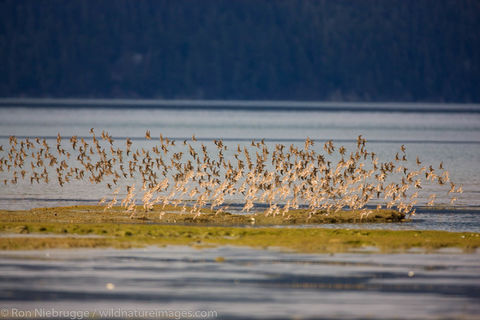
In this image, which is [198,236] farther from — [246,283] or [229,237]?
[246,283]

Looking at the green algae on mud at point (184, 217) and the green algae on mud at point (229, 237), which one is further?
the green algae on mud at point (184, 217)

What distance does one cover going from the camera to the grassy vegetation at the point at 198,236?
28.6 meters

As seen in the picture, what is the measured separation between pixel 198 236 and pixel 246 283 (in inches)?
278

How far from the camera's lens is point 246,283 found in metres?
23.2

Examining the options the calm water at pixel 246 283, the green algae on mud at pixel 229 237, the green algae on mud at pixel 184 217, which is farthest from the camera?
the green algae on mud at pixel 184 217

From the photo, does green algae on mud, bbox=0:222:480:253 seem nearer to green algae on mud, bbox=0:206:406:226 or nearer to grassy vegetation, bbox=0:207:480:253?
grassy vegetation, bbox=0:207:480:253

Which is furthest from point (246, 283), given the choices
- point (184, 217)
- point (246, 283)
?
point (184, 217)

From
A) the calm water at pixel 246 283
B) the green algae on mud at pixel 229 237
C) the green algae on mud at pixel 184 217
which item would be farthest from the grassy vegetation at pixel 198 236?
the calm water at pixel 246 283

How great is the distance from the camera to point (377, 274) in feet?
80.5

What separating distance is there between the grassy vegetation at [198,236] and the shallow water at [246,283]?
3.76 feet

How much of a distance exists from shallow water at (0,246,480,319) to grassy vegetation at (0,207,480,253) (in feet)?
3.76

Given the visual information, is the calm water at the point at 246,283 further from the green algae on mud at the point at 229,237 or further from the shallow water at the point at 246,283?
the green algae on mud at the point at 229,237

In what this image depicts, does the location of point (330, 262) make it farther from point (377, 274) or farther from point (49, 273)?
point (49, 273)

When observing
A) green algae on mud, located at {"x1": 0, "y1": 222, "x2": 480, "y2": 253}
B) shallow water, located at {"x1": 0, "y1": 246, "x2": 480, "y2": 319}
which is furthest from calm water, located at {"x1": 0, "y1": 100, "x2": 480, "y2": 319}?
green algae on mud, located at {"x1": 0, "y1": 222, "x2": 480, "y2": 253}
